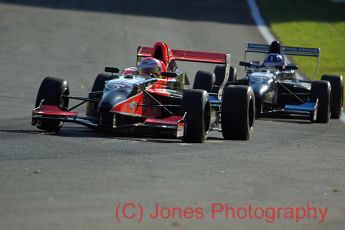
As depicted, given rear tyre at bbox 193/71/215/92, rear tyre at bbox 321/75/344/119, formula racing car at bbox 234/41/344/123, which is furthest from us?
rear tyre at bbox 321/75/344/119

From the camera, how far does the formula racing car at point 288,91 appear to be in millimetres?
18797

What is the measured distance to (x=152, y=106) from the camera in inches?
574

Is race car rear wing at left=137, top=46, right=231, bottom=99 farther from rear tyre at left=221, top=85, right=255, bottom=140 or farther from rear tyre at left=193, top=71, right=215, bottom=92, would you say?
rear tyre at left=221, top=85, right=255, bottom=140

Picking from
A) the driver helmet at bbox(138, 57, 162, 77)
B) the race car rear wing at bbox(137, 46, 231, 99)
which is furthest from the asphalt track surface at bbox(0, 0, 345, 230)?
the driver helmet at bbox(138, 57, 162, 77)

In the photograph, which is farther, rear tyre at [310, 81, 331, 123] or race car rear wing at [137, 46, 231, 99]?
rear tyre at [310, 81, 331, 123]

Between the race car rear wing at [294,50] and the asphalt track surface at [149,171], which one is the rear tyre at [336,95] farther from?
the asphalt track surface at [149,171]

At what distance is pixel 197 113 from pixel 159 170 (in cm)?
314

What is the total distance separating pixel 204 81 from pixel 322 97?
7.45 ft

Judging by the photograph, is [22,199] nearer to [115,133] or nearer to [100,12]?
[115,133]

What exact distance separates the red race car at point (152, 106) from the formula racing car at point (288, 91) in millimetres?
3119

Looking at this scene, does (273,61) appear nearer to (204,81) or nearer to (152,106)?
(204,81)

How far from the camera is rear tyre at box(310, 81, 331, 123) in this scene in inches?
750

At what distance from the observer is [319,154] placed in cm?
1349

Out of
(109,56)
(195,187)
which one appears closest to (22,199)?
(195,187)
